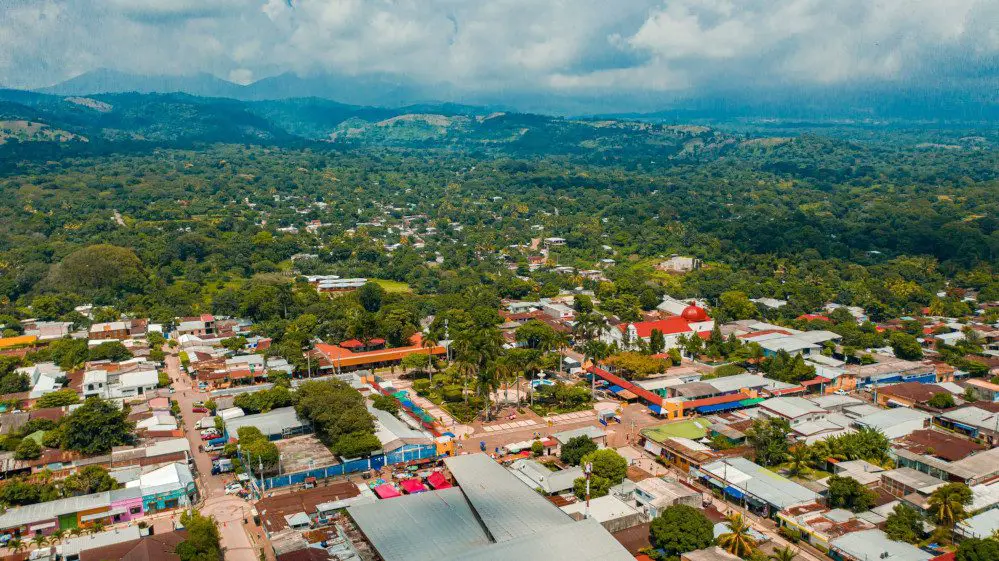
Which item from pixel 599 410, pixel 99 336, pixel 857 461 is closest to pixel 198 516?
pixel 599 410

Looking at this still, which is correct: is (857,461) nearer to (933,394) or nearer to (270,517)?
(933,394)

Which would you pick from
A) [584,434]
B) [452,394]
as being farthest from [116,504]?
[584,434]

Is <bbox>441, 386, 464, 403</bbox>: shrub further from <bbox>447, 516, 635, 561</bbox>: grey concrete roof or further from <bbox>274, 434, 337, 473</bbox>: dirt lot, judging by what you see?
<bbox>447, 516, 635, 561</bbox>: grey concrete roof

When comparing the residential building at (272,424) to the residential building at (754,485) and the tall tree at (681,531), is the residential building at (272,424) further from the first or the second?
the residential building at (754,485)

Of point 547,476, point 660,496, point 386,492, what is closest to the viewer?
point 660,496

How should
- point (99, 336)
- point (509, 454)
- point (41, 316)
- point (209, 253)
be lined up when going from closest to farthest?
point (509, 454) < point (99, 336) < point (41, 316) < point (209, 253)

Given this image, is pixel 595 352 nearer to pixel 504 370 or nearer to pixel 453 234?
pixel 504 370
